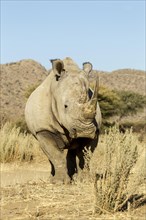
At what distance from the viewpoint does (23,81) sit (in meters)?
56.9

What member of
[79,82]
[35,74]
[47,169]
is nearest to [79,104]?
[79,82]

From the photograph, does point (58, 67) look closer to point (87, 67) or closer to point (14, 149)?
point (87, 67)

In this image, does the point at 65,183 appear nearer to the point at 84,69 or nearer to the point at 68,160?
the point at 68,160

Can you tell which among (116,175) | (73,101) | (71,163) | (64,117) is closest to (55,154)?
(71,163)

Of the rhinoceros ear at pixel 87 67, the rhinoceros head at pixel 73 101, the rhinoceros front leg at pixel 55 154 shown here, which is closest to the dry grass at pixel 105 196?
the rhinoceros head at pixel 73 101

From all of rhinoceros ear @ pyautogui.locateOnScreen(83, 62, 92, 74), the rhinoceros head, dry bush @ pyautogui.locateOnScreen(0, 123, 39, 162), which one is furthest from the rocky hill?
the rhinoceros head

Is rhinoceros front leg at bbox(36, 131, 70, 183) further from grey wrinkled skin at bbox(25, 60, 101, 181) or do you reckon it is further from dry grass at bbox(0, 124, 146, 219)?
dry grass at bbox(0, 124, 146, 219)

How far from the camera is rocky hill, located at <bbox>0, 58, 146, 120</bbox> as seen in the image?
49.8 m

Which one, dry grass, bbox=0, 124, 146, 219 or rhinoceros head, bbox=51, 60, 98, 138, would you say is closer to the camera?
dry grass, bbox=0, 124, 146, 219

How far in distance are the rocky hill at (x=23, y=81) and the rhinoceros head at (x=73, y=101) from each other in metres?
31.3

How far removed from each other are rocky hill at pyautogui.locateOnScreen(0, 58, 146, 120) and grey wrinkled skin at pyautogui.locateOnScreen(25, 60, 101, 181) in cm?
3087

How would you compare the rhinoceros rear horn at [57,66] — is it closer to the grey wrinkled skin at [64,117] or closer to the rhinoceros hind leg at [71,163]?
the grey wrinkled skin at [64,117]

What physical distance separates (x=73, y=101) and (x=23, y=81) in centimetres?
4893

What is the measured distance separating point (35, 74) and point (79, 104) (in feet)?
168
